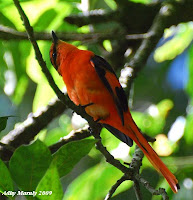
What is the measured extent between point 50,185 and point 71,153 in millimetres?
213

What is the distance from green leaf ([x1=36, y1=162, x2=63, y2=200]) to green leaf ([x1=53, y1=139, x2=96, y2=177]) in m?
0.16

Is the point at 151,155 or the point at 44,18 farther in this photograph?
the point at 44,18

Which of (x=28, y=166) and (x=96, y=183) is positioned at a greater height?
(x=96, y=183)

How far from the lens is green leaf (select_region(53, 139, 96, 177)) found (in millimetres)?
1672

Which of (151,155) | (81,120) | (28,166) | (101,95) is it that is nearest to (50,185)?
(28,166)

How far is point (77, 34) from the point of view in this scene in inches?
132

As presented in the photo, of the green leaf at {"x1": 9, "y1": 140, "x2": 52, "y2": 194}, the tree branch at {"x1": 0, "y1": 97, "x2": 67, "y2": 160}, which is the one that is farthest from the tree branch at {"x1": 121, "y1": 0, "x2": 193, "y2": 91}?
the green leaf at {"x1": 9, "y1": 140, "x2": 52, "y2": 194}

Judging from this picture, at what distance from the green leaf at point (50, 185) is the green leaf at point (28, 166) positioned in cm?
9

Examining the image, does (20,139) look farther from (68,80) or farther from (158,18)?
(158,18)

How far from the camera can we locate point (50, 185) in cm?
150

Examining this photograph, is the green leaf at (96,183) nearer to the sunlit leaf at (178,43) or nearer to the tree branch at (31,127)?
the tree branch at (31,127)

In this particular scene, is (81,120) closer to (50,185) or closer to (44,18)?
(44,18)

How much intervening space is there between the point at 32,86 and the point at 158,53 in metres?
2.59

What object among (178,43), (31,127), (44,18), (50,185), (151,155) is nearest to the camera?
(50,185)
